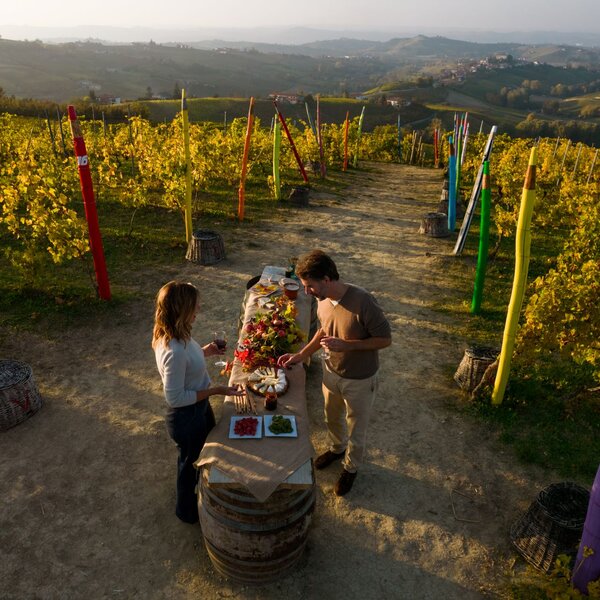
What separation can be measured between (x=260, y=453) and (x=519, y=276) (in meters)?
3.89

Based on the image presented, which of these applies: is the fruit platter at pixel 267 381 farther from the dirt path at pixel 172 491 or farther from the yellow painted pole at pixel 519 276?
the yellow painted pole at pixel 519 276

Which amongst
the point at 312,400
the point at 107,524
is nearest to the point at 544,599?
the point at 312,400

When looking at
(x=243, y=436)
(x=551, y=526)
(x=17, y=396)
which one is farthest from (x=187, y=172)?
(x=551, y=526)

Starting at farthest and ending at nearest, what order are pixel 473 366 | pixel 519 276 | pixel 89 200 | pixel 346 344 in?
1. pixel 89 200
2. pixel 473 366
3. pixel 519 276
4. pixel 346 344

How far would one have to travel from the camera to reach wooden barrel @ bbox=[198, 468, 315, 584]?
363 centimetres

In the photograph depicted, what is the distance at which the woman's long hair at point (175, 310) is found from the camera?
352 centimetres

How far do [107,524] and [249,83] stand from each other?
168470 mm

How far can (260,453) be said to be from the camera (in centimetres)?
387

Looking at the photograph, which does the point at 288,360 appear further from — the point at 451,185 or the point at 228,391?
the point at 451,185

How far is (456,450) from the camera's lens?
5.61 meters

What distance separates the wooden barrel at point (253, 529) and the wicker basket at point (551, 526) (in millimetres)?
2114

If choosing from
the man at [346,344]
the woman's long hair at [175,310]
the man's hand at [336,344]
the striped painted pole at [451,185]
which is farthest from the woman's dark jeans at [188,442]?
the striped painted pole at [451,185]

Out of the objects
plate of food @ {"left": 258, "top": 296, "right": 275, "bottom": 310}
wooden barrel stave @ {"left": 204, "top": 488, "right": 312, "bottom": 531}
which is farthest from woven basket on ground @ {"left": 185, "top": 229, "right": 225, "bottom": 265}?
wooden barrel stave @ {"left": 204, "top": 488, "right": 312, "bottom": 531}

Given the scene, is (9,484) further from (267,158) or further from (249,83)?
(249,83)
